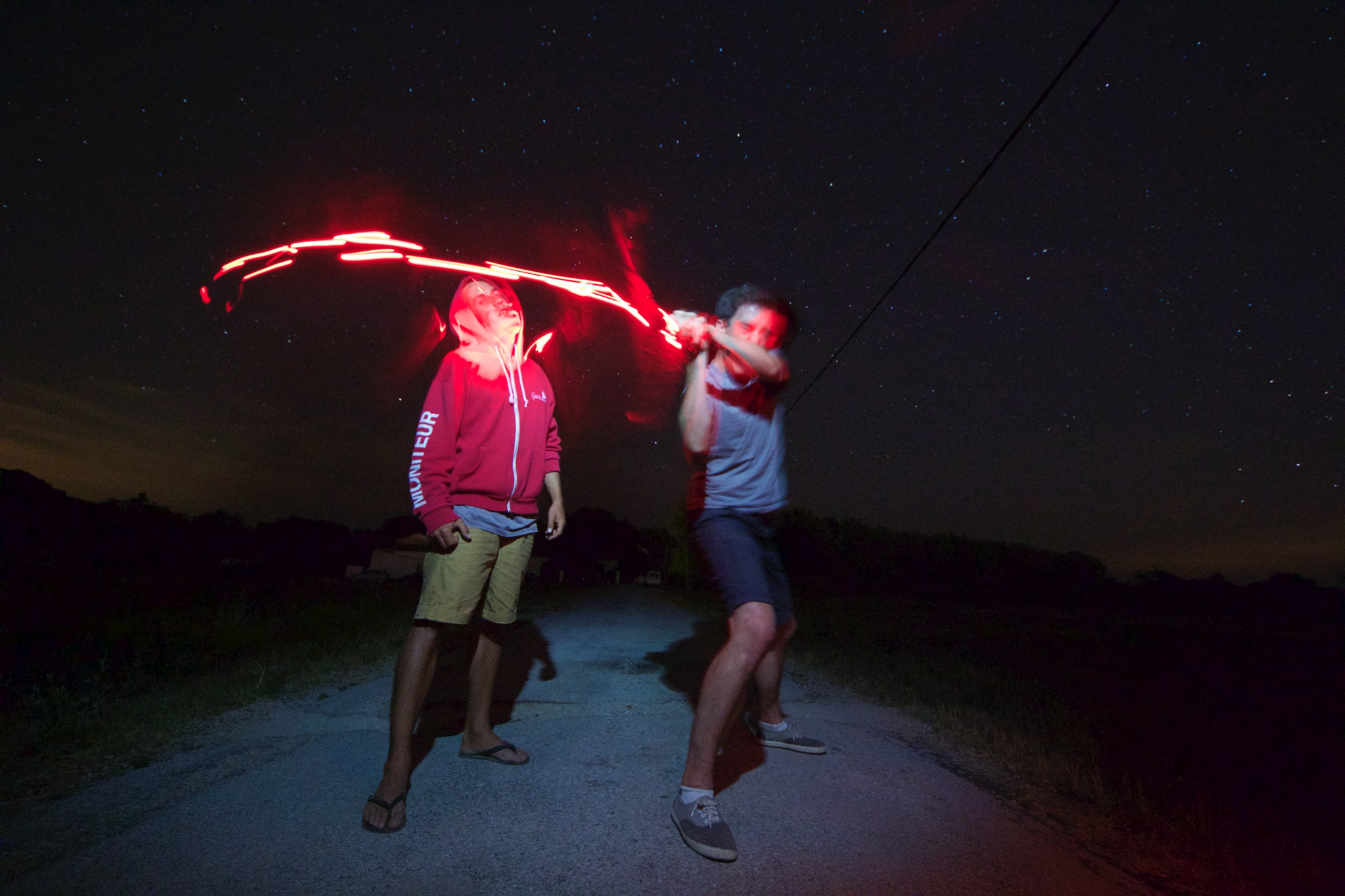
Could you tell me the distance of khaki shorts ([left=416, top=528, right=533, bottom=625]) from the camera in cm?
241

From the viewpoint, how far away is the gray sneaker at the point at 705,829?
1918 millimetres

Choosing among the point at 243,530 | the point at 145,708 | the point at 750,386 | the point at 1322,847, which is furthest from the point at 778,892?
the point at 243,530

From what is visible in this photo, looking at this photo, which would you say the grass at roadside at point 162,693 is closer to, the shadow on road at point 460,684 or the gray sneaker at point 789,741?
the shadow on road at point 460,684

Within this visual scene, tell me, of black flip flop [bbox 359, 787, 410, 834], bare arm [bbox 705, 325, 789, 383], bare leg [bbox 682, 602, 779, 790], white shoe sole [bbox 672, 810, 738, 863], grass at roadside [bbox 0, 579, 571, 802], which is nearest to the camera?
white shoe sole [bbox 672, 810, 738, 863]

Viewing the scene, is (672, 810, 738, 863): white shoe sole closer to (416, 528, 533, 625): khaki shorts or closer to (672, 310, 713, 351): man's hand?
(416, 528, 533, 625): khaki shorts

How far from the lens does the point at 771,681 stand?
116 inches

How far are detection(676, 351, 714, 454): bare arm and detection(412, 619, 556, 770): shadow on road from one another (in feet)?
3.98

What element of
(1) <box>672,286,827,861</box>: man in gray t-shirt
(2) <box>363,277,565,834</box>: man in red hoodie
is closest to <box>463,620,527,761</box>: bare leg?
(2) <box>363,277,565,834</box>: man in red hoodie

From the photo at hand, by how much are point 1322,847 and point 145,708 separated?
6067mm

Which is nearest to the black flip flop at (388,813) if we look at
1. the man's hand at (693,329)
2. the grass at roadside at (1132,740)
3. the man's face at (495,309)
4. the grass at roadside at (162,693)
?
the grass at roadside at (162,693)

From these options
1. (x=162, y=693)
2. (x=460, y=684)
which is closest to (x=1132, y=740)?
(x=460, y=684)

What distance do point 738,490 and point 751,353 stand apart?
58 cm

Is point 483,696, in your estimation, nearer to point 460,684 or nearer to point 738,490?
point 738,490

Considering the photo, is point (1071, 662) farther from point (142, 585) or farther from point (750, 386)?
point (142, 585)
